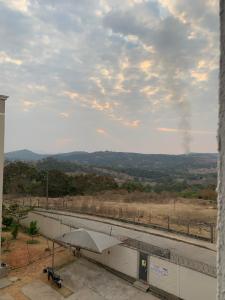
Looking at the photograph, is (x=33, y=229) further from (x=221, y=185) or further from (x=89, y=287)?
(x=221, y=185)

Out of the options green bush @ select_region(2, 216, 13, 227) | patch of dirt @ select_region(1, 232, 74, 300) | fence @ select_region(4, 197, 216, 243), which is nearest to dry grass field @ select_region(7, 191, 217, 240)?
fence @ select_region(4, 197, 216, 243)

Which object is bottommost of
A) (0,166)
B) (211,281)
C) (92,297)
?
(92,297)

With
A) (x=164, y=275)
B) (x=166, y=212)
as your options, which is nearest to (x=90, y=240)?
(x=164, y=275)

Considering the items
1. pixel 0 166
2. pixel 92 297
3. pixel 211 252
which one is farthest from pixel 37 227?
pixel 211 252

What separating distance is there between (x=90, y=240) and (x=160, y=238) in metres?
4.11

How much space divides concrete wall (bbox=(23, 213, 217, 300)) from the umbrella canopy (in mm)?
627

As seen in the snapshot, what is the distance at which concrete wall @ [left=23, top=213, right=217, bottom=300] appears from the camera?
34.0ft

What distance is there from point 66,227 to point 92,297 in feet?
20.7

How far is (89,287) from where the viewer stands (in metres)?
12.3

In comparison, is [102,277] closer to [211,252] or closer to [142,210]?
[211,252]

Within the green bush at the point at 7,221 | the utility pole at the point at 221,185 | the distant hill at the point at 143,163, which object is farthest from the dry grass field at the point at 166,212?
the distant hill at the point at 143,163

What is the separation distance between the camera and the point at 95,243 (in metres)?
13.0

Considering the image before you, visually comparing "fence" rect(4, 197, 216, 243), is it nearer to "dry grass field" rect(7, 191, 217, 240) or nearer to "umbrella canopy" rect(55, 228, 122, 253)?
"dry grass field" rect(7, 191, 217, 240)

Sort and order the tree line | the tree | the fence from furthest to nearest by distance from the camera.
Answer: the tree line
the tree
the fence
